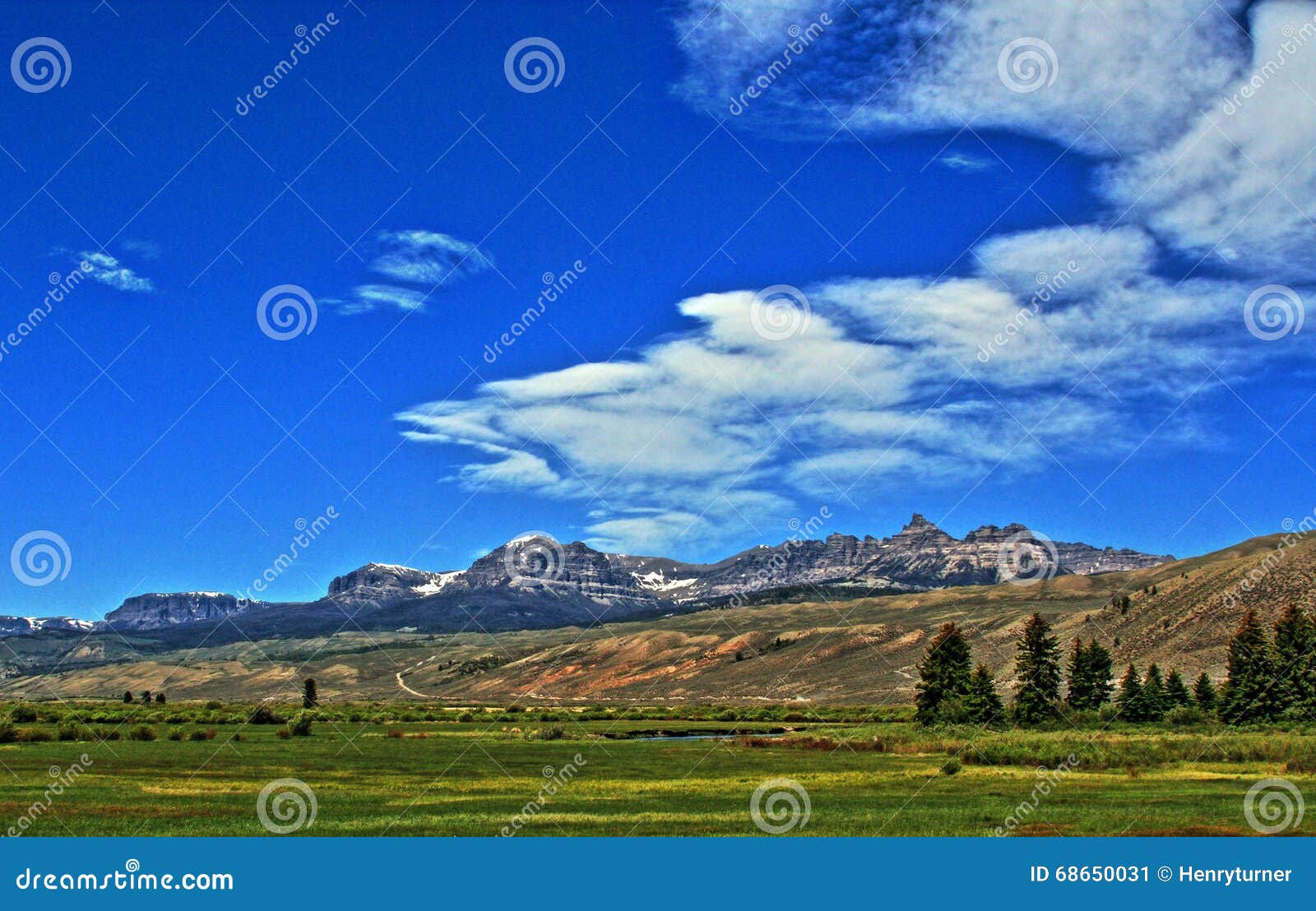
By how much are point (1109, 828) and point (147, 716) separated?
10527 cm

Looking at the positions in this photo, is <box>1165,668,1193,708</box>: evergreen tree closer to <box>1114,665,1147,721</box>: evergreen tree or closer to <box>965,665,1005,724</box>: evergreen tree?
<box>1114,665,1147,721</box>: evergreen tree

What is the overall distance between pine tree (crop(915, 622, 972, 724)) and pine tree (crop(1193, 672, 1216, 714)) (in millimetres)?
20554

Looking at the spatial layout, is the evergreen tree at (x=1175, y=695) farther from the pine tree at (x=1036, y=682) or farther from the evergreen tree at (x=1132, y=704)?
the pine tree at (x=1036, y=682)

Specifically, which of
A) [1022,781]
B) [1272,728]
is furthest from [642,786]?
[1272,728]

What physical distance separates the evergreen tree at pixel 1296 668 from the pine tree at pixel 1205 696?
21.3 ft

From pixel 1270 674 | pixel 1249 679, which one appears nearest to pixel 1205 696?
pixel 1249 679

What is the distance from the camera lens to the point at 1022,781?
48969 millimetres

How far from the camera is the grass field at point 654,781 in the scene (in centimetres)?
3475

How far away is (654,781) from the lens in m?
49.6

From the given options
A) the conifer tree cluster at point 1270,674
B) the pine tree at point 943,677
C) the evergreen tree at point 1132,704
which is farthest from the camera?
the evergreen tree at point 1132,704

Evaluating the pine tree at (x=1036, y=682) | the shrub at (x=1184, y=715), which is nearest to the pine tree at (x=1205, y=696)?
the shrub at (x=1184, y=715)

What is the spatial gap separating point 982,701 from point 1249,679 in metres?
21.8

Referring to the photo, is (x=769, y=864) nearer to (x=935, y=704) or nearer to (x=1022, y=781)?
(x=1022, y=781)

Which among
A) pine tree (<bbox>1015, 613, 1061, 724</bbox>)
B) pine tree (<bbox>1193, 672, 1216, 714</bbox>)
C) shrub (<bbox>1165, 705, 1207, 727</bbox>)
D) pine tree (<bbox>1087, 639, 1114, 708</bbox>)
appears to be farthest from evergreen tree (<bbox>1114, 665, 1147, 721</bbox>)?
pine tree (<bbox>1015, 613, 1061, 724</bbox>)
